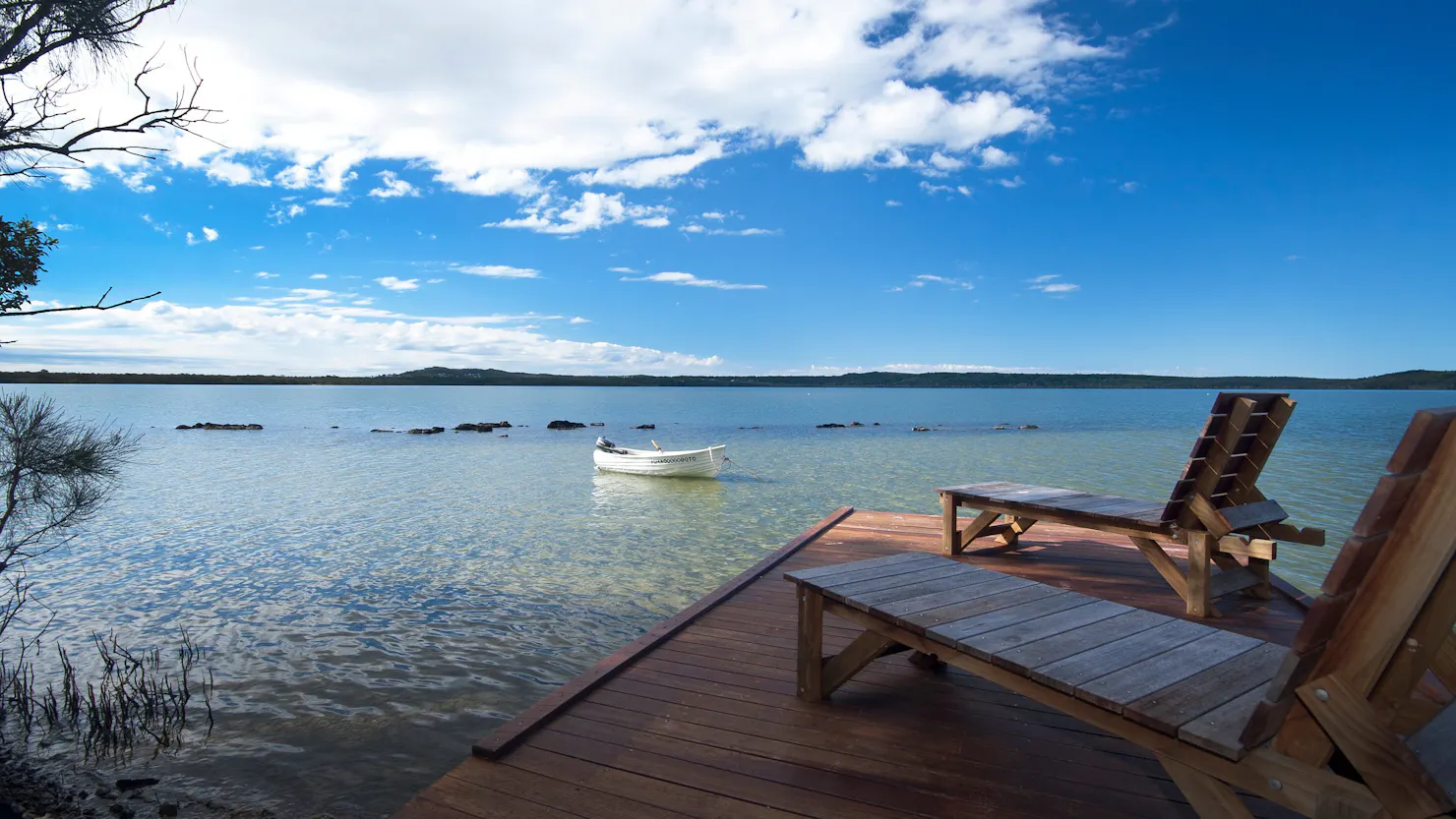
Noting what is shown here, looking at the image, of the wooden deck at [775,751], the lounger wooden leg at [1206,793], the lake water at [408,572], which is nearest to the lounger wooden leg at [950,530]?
the wooden deck at [775,751]

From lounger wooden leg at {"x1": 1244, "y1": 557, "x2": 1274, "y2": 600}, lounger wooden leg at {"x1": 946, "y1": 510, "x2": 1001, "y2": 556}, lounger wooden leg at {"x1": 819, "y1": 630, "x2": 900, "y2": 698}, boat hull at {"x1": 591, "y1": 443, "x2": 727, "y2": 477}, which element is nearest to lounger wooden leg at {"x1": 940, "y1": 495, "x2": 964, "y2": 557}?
lounger wooden leg at {"x1": 946, "y1": 510, "x2": 1001, "y2": 556}

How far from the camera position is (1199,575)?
5180 mm

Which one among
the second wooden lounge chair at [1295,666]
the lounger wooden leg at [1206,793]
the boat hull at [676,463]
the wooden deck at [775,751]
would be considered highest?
the second wooden lounge chair at [1295,666]

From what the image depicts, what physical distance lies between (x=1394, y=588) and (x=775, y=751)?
96.8 inches

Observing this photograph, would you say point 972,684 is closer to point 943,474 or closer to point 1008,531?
point 1008,531

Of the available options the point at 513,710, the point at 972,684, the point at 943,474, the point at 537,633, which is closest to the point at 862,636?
the point at 972,684

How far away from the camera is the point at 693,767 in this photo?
10.6 ft

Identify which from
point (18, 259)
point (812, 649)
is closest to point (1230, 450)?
point (812, 649)

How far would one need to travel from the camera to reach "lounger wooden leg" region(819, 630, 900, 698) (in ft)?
11.8

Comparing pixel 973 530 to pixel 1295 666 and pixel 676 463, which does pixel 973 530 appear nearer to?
pixel 1295 666

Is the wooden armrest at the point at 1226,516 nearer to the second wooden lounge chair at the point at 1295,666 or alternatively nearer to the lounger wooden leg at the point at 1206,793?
the second wooden lounge chair at the point at 1295,666

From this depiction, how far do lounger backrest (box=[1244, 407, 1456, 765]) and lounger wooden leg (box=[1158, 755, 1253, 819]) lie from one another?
67cm

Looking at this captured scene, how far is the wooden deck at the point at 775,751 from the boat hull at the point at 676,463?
15.6m

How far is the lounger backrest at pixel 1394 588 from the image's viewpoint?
4.92 feet
